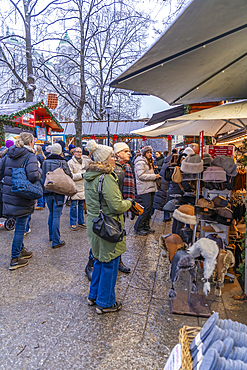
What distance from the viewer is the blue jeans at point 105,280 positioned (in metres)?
2.75

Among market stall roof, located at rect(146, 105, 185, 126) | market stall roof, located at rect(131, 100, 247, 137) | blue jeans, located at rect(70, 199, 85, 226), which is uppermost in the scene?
market stall roof, located at rect(146, 105, 185, 126)

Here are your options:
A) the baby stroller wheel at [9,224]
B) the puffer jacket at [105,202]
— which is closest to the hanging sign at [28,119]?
the baby stroller wheel at [9,224]

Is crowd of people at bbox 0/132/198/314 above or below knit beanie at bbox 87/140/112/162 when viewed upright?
below

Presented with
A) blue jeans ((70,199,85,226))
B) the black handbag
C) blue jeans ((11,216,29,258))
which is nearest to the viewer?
the black handbag

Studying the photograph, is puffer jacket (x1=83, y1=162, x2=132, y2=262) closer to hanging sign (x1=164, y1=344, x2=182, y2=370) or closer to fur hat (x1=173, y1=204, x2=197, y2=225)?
fur hat (x1=173, y1=204, x2=197, y2=225)

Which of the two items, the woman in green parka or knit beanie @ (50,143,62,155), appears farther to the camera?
knit beanie @ (50,143,62,155)

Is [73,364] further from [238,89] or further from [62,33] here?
[62,33]

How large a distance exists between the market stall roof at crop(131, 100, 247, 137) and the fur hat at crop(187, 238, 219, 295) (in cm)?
146

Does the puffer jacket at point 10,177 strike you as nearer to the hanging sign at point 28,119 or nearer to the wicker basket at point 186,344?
the wicker basket at point 186,344

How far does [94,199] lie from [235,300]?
2.28 meters

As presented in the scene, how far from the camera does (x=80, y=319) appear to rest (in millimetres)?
2734

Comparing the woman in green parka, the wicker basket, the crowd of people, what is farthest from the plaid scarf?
Result: the wicker basket

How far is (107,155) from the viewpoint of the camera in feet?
8.91

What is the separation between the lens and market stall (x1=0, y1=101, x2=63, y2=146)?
848cm
